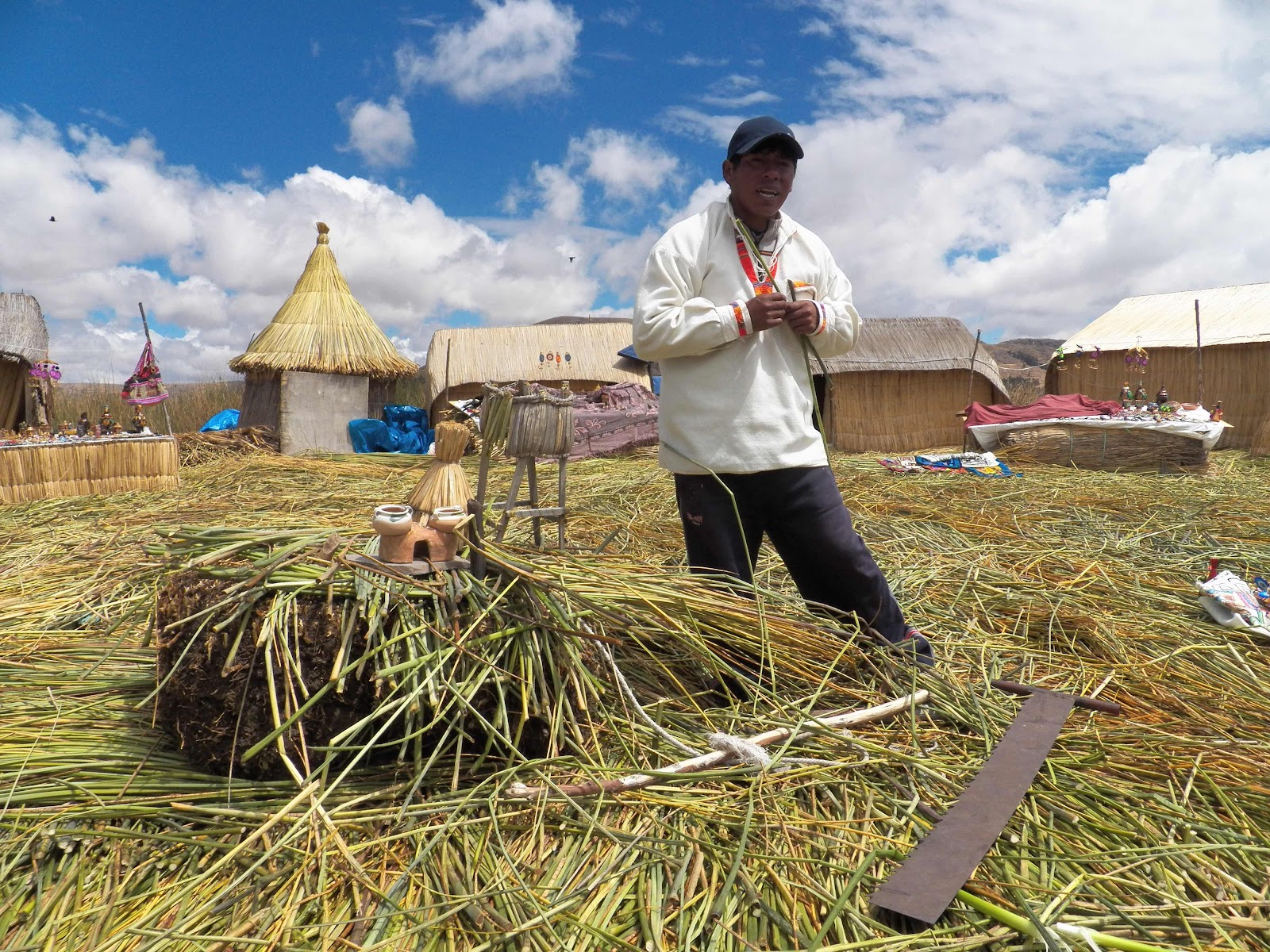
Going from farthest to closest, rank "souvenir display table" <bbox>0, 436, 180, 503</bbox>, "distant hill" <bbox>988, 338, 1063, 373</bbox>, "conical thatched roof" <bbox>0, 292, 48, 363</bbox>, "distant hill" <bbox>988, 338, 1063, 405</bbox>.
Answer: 1. "distant hill" <bbox>988, 338, 1063, 373</bbox>
2. "distant hill" <bbox>988, 338, 1063, 405</bbox>
3. "conical thatched roof" <bbox>0, 292, 48, 363</bbox>
4. "souvenir display table" <bbox>0, 436, 180, 503</bbox>

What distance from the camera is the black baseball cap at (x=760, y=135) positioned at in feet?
6.90

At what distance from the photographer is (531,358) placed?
15.5 m

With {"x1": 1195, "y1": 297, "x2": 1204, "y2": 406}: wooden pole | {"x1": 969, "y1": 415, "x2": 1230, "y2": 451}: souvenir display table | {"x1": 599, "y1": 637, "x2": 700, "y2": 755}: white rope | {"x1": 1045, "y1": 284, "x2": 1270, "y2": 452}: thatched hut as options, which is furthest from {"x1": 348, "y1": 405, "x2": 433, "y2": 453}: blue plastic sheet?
{"x1": 1195, "y1": 297, "x2": 1204, "y2": 406}: wooden pole

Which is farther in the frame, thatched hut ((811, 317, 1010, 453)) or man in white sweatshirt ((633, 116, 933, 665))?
thatched hut ((811, 317, 1010, 453))

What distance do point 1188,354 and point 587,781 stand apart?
15176mm

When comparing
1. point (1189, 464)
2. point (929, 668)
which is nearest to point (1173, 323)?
point (1189, 464)

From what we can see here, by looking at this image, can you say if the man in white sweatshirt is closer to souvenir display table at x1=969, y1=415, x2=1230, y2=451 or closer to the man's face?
the man's face

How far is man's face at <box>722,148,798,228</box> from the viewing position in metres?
2.17

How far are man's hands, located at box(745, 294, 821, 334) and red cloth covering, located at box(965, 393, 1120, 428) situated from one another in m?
8.15

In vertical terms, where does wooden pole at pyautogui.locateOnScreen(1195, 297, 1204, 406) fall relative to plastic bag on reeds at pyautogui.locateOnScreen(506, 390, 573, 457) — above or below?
above

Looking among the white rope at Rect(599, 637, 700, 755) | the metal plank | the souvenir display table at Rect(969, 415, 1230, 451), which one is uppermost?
the souvenir display table at Rect(969, 415, 1230, 451)

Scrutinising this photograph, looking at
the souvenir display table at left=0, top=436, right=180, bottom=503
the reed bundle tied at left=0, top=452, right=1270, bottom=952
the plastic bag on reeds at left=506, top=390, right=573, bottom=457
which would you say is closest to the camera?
the reed bundle tied at left=0, top=452, right=1270, bottom=952

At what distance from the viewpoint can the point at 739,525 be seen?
2.27m

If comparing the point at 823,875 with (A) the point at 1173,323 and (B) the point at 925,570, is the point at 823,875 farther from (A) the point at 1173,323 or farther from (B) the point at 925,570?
(A) the point at 1173,323
